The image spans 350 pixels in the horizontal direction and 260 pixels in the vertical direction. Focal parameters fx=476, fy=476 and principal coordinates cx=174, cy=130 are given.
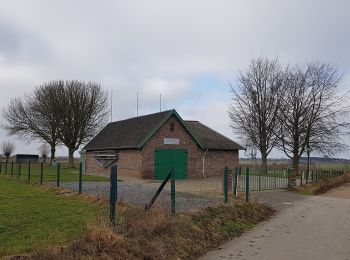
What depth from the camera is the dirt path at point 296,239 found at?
954 cm

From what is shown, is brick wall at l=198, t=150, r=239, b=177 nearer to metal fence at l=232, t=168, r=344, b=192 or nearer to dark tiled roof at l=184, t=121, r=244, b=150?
dark tiled roof at l=184, t=121, r=244, b=150

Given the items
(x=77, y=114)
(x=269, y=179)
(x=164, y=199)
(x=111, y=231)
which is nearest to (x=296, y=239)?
(x=111, y=231)

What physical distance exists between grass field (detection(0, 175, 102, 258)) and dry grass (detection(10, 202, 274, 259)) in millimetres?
759

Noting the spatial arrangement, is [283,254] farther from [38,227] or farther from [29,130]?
[29,130]

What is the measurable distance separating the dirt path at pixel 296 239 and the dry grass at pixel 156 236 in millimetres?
464

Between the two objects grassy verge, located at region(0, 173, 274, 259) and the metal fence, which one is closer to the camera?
grassy verge, located at region(0, 173, 274, 259)

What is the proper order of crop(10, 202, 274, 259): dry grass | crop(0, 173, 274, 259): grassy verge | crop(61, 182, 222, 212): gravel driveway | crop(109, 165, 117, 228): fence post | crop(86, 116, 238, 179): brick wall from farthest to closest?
1. crop(86, 116, 238, 179): brick wall
2. crop(61, 182, 222, 212): gravel driveway
3. crop(109, 165, 117, 228): fence post
4. crop(0, 173, 274, 259): grassy verge
5. crop(10, 202, 274, 259): dry grass

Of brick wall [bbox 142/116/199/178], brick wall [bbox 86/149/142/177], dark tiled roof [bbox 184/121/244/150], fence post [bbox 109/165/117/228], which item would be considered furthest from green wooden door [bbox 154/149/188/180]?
fence post [bbox 109/165/117/228]

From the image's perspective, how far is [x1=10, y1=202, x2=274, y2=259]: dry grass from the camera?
7.79 m

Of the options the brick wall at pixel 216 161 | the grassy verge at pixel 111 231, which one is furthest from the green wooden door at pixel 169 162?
the grassy verge at pixel 111 231

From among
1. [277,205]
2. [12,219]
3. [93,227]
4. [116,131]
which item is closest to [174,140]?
[116,131]

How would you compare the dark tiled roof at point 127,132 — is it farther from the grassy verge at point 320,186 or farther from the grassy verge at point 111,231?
the grassy verge at point 111,231

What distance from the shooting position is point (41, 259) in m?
7.06

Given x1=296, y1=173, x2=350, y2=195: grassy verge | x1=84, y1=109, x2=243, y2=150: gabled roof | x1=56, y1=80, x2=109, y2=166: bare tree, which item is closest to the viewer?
x1=296, y1=173, x2=350, y2=195: grassy verge
